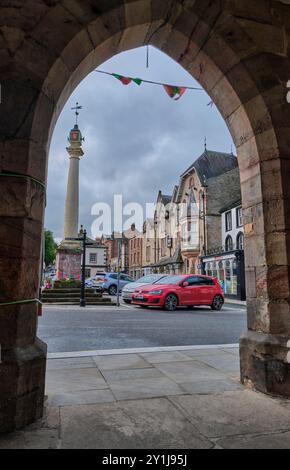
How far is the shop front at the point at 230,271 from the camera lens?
73.0 ft

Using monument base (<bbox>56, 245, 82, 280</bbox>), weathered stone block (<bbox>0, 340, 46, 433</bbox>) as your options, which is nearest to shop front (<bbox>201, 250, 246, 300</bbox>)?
monument base (<bbox>56, 245, 82, 280</bbox>)

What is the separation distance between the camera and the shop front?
22.2 metres

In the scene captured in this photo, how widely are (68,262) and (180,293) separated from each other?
799cm

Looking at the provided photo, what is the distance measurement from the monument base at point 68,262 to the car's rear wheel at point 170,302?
301 inches

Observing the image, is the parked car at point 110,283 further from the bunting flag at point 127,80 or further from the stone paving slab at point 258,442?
the stone paving slab at point 258,442

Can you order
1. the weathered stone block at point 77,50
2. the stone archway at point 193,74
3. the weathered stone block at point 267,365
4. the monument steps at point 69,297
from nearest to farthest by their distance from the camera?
the stone archway at point 193,74, the weathered stone block at point 77,50, the weathered stone block at point 267,365, the monument steps at point 69,297

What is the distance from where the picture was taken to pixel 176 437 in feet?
7.17

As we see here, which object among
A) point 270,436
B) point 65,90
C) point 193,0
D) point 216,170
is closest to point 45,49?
point 65,90

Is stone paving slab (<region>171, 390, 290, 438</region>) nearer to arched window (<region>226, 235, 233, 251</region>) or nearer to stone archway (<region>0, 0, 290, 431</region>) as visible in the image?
stone archway (<region>0, 0, 290, 431</region>)

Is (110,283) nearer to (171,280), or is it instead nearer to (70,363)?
(171,280)

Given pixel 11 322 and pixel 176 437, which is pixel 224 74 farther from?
pixel 176 437

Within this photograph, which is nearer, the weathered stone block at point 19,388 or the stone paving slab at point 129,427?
the stone paving slab at point 129,427

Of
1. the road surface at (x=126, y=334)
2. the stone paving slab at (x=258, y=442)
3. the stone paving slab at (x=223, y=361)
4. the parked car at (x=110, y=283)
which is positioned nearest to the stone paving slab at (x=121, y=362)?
the stone paving slab at (x=223, y=361)

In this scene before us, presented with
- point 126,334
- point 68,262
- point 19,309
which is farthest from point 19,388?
point 68,262
